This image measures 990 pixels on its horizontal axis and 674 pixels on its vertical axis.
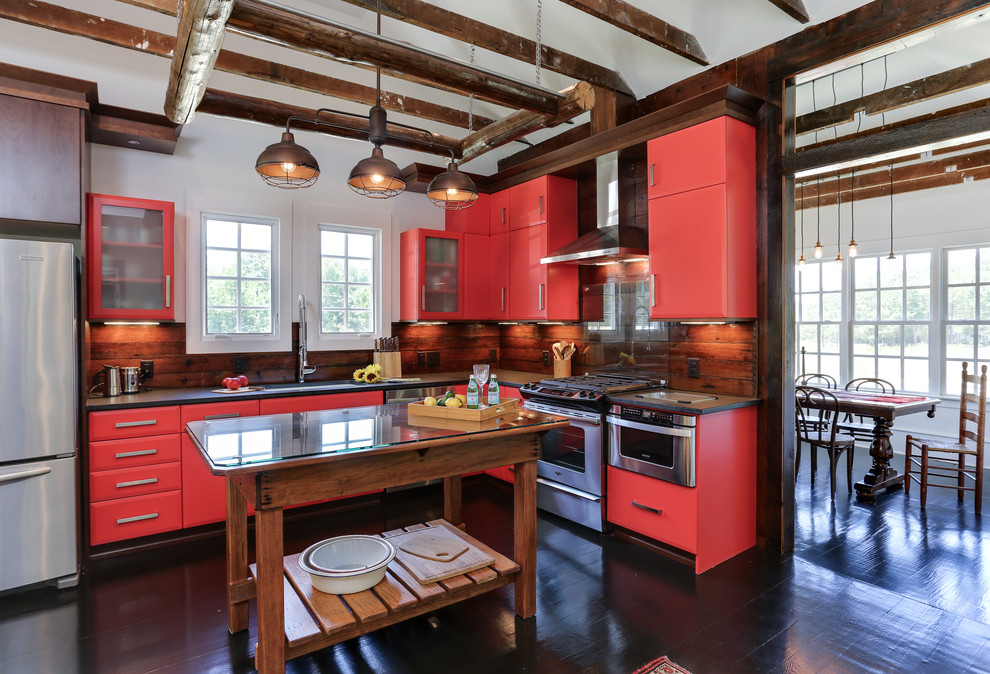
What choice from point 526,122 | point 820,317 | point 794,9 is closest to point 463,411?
point 526,122

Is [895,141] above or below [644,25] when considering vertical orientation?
below

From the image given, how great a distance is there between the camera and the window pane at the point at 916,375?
5.93 m

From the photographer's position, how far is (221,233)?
4156mm

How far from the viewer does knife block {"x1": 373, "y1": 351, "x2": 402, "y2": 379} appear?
4.68 metres

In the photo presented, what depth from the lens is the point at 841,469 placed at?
5.21m

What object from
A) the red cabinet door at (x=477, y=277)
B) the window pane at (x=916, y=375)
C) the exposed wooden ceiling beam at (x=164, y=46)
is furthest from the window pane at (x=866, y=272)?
the exposed wooden ceiling beam at (x=164, y=46)

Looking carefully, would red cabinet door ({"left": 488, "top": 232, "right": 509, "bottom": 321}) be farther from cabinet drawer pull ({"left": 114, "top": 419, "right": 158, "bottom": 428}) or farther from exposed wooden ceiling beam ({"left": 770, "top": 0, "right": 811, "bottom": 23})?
cabinet drawer pull ({"left": 114, "top": 419, "right": 158, "bottom": 428})

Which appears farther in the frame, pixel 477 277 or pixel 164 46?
pixel 477 277

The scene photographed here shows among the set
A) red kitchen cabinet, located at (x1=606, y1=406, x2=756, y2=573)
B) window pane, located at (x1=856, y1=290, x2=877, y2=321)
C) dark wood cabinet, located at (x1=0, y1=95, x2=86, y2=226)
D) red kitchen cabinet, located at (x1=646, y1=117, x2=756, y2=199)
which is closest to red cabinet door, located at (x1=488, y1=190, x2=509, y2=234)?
red kitchen cabinet, located at (x1=646, y1=117, x2=756, y2=199)

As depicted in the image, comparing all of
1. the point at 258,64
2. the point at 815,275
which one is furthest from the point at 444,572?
the point at 815,275

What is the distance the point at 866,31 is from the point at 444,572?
11.6 feet

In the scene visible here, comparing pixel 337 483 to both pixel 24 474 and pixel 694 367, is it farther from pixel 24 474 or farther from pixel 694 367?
pixel 694 367

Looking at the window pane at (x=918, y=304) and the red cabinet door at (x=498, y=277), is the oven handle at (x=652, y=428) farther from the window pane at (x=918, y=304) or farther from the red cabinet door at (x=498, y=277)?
the window pane at (x=918, y=304)

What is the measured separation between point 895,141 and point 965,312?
4.10 metres
